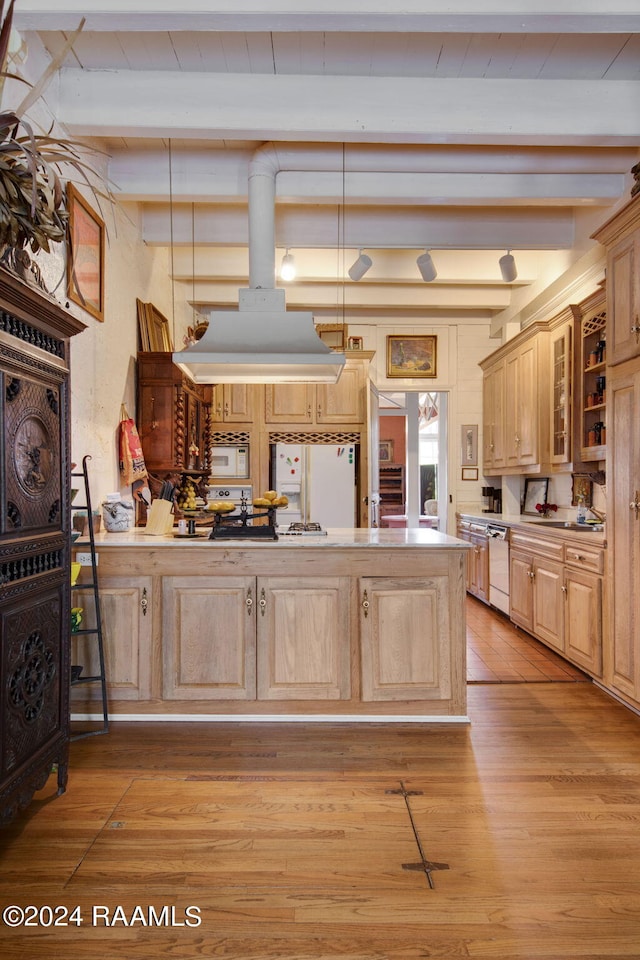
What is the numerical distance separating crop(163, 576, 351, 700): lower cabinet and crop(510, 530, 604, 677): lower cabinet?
1.61 m

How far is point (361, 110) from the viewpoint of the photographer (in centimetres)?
311

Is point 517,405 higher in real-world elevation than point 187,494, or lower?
higher

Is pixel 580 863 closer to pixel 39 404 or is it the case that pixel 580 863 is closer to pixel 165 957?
pixel 165 957

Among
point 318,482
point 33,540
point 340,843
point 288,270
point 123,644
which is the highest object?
point 288,270

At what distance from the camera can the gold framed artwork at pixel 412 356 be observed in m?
6.73

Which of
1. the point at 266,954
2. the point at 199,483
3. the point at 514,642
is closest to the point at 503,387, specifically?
the point at 514,642

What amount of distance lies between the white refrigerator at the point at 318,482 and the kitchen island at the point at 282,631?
2872 mm

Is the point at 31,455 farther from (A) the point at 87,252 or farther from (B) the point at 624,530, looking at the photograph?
(B) the point at 624,530

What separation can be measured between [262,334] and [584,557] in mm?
2418

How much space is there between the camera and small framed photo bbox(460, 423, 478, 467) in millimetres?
6773

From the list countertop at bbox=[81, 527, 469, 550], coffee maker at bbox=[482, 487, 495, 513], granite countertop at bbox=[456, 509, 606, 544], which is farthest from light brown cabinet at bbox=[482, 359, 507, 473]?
countertop at bbox=[81, 527, 469, 550]

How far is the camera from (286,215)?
15.3 feet

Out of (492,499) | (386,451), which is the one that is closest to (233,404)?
(492,499)

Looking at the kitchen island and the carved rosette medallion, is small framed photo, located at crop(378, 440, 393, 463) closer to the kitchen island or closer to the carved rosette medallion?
the kitchen island
